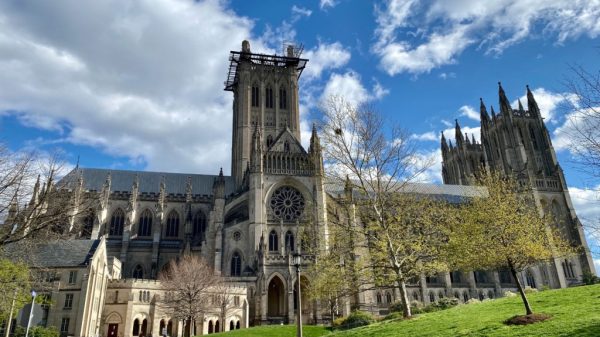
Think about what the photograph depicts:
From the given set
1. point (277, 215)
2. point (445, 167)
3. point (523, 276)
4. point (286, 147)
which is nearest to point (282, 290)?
point (277, 215)

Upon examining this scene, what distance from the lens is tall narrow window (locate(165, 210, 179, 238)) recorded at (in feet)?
201

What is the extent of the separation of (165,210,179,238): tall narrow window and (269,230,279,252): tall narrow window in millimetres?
19670

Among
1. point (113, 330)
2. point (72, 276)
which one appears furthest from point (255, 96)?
point (113, 330)

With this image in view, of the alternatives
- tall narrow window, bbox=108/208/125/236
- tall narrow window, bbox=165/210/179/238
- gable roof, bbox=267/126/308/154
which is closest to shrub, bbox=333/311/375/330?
gable roof, bbox=267/126/308/154

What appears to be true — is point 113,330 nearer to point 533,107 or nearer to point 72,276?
point 72,276

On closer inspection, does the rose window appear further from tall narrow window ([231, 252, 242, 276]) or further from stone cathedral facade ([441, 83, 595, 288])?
stone cathedral facade ([441, 83, 595, 288])

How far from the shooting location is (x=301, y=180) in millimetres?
51031

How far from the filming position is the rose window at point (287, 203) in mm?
49469

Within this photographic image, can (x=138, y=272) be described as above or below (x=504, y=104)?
below

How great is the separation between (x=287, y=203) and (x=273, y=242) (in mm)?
5109

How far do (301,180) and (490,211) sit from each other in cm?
3251

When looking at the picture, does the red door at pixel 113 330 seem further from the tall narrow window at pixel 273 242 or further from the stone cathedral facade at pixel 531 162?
the stone cathedral facade at pixel 531 162

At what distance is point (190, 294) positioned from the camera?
38156 millimetres

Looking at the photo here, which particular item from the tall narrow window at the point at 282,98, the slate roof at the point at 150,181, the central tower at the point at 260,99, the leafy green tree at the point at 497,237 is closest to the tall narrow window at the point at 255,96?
the central tower at the point at 260,99
